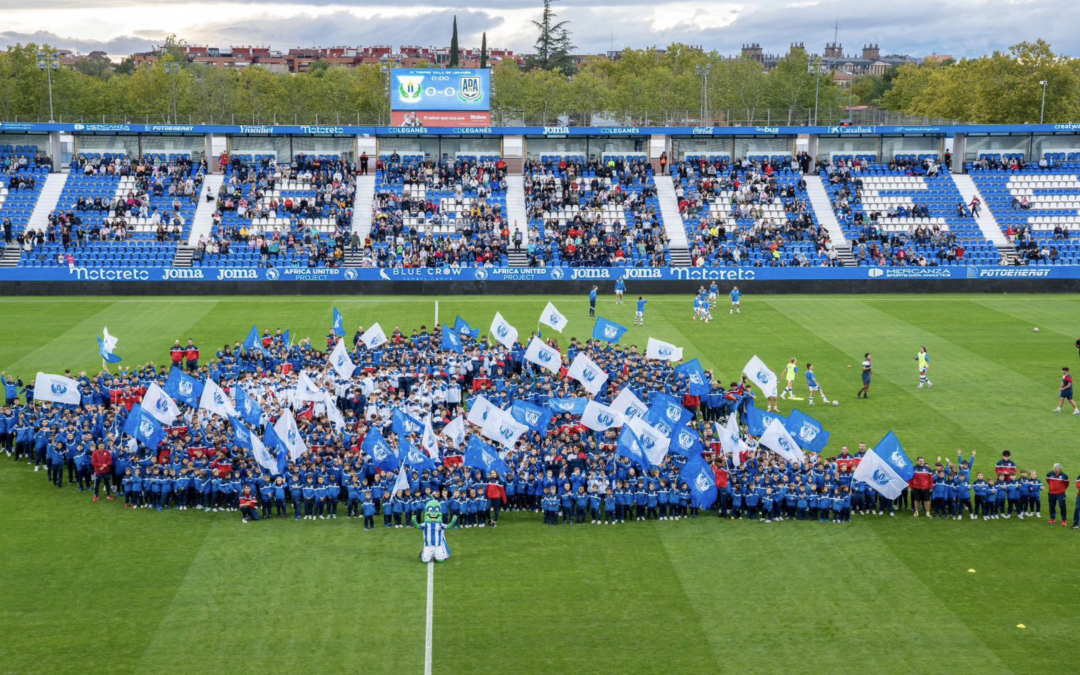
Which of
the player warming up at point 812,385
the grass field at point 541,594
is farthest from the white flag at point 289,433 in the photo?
the player warming up at point 812,385

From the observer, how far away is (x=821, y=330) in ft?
145

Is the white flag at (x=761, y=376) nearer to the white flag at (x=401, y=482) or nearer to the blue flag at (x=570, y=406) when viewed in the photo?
the blue flag at (x=570, y=406)

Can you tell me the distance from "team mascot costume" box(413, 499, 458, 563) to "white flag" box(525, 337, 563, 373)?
37.5ft

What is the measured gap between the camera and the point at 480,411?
2447 centimetres

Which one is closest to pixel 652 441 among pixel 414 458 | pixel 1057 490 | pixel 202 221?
pixel 414 458

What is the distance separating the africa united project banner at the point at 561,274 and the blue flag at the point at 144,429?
2999 centimetres

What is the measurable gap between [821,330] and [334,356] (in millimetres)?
22538

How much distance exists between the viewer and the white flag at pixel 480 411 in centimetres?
2433

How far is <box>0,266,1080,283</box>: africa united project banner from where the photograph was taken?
53188 mm

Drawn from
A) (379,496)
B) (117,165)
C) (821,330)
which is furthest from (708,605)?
(117,165)

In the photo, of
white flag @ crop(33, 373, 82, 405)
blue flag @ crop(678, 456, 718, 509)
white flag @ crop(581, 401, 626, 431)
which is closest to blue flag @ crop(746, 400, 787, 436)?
blue flag @ crop(678, 456, 718, 509)

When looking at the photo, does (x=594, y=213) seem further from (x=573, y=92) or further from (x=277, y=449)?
(x=573, y=92)

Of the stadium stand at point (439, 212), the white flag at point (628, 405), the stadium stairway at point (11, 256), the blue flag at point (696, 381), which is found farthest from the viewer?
the stadium stand at point (439, 212)

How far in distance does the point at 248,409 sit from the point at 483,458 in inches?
268
